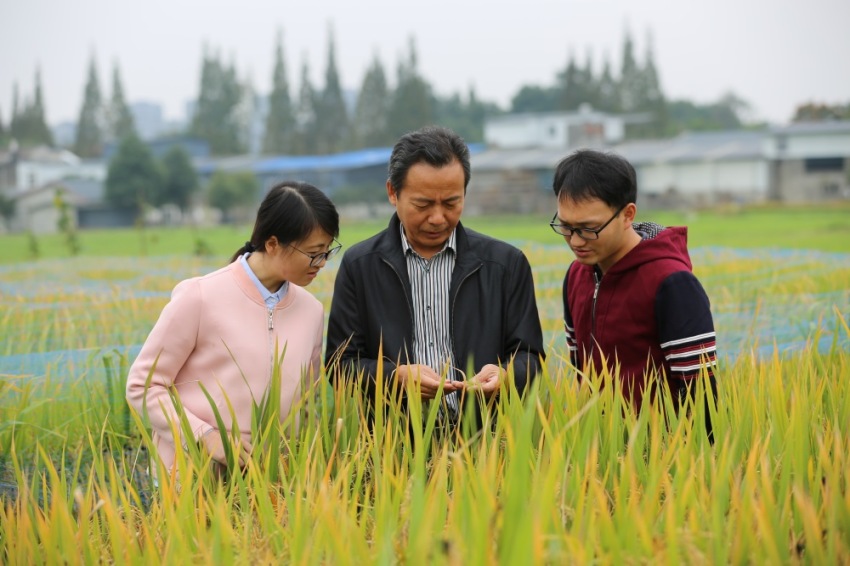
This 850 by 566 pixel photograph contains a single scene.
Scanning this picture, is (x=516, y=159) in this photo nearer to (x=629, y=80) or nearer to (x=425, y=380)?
(x=629, y=80)

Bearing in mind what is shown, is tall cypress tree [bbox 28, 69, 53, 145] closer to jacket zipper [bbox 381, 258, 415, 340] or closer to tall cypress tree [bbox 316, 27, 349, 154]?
tall cypress tree [bbox 316, 27, 349, 154]

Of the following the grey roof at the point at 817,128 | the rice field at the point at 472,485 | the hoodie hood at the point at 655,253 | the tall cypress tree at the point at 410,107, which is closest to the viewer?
the rice field at the point at 472,485

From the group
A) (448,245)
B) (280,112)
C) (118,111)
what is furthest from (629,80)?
(448,245)

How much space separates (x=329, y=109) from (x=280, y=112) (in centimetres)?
325

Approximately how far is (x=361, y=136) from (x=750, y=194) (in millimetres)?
27895

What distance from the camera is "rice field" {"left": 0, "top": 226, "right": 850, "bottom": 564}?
1.76m

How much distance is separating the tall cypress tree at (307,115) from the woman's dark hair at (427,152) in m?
58.4

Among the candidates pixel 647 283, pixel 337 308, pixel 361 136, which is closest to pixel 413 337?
pixel 337 308

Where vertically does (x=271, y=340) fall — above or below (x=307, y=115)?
below

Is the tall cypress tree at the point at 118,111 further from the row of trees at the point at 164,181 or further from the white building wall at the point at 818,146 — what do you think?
the white building wall at the point at 818,146

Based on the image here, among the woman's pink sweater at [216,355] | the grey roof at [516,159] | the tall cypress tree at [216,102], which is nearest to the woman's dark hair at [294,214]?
the woman's pink sweater at [216,355]

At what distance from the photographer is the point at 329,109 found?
2372 inches

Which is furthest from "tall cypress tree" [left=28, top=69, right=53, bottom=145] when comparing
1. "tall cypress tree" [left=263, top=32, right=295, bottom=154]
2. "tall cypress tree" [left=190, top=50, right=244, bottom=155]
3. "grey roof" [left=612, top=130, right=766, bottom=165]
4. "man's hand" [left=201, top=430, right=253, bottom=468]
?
"man's hand" [left=201, top=430, right=253, bottom=468]

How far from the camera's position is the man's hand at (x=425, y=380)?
2.65m
